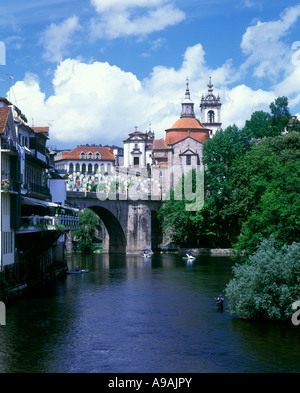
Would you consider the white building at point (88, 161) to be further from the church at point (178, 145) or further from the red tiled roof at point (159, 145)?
the red tiled roof at point (159, 145)

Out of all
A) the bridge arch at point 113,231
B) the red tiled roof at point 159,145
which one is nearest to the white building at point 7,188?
the bridge arch at point 113,231

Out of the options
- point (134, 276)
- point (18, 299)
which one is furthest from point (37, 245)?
point (134, 276)

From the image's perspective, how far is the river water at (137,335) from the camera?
30.5m

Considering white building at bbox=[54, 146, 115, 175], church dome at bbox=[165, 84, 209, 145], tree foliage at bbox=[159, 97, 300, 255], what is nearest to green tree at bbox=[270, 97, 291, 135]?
tree foliage at bbox=[159, 97, 300, 255]

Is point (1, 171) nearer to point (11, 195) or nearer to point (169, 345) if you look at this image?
point (11, 195)

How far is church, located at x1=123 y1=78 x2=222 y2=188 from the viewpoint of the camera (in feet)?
444

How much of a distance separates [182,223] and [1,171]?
6343 cm

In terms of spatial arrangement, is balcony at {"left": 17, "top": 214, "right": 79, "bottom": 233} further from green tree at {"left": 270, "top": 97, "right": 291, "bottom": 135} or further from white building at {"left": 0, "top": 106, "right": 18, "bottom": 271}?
green tree at {"left": 270, "top": 97, "right": 291, "bottom": 135}

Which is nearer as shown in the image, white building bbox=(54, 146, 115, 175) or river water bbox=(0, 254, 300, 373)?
river water bbox=(0, 254, 300, 373)

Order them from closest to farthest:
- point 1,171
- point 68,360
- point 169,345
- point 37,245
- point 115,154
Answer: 1. point 68,360
2. point 169,345
3. point 1,171
4. point 37,245
5. point 115,154

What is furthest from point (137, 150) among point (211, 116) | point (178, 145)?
point (178, 145)

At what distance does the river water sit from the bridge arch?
53042mm

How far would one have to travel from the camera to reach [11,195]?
155ft
